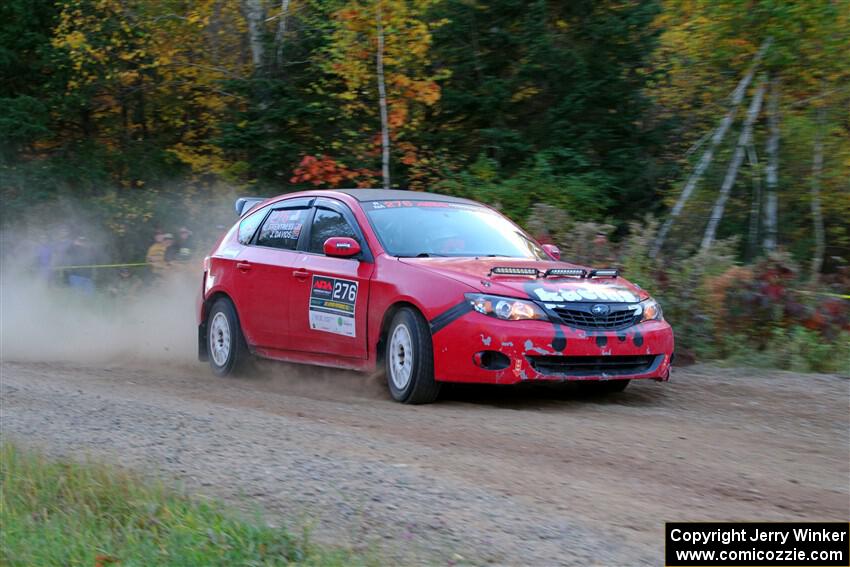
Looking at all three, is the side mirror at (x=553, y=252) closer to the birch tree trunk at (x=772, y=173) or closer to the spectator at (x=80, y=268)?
the birch tree trunk at (x=772, y=173)

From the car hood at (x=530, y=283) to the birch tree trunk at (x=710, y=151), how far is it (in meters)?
7.50

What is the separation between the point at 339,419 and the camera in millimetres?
7465

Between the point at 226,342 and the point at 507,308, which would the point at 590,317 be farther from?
the point at 226,342

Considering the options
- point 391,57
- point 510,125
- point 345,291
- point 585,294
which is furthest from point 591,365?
point 510,125

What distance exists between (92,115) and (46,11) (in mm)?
2827

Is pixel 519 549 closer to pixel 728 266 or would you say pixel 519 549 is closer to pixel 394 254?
pixel 394 254

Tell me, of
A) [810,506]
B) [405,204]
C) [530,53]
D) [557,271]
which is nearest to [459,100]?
[530,53]

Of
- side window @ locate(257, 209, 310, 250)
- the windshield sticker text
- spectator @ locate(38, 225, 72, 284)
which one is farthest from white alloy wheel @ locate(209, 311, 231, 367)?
spectator @ locate(38, 225, 72, 284)

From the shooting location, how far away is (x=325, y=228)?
31.2 feet

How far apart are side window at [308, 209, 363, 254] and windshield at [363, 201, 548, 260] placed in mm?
253

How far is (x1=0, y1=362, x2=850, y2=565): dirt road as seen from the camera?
187 inches

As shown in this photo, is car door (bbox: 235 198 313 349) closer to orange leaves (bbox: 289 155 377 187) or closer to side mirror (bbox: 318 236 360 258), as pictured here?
side mirror (bbox: 318 236 360 258)

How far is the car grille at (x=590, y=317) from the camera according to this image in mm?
7824

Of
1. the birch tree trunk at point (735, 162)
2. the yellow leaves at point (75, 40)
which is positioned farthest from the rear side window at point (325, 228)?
the yellow leaves at point (75, 40)
